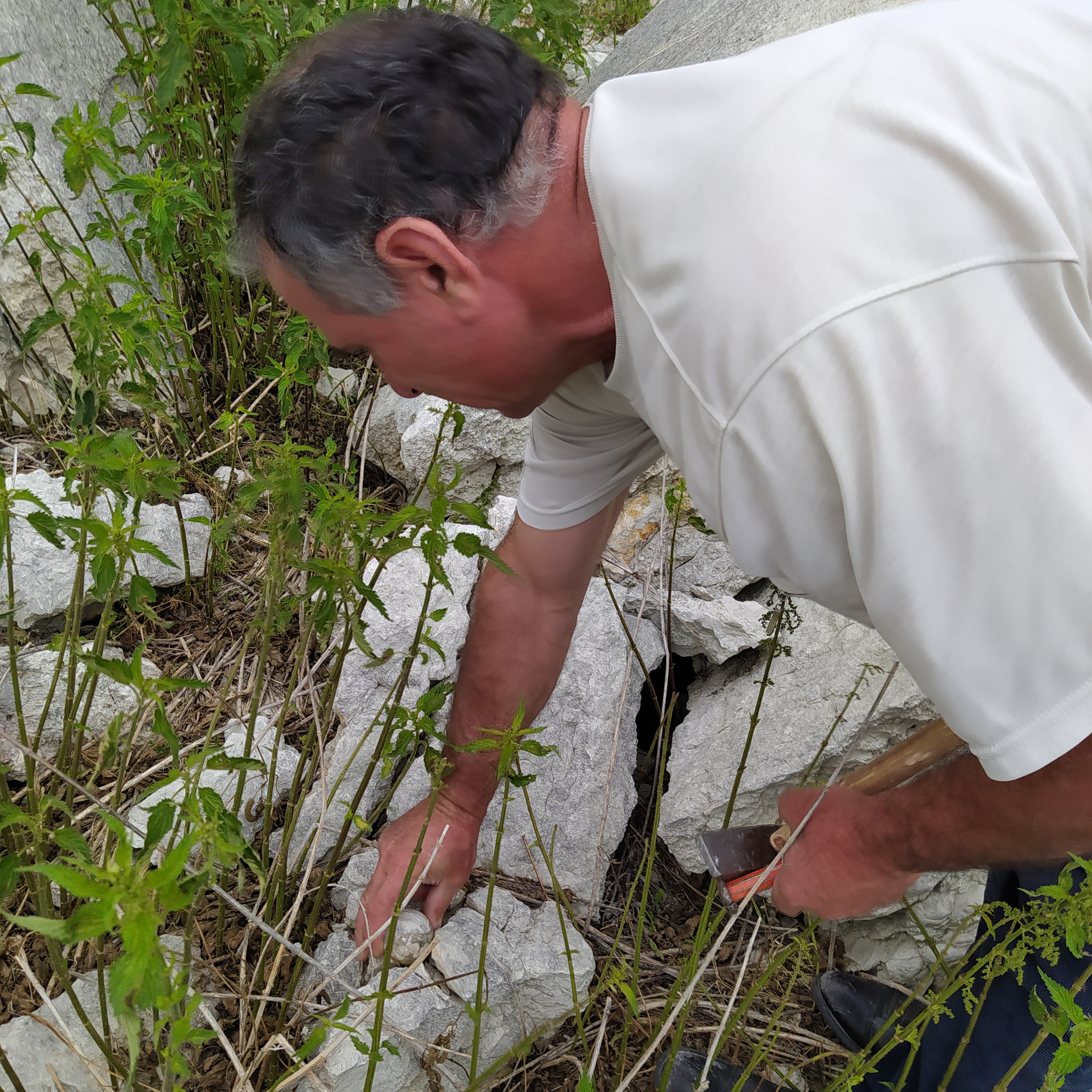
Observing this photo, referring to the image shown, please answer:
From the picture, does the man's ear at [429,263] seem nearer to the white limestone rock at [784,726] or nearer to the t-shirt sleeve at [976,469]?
the t-shirt sleeve at [976,469]

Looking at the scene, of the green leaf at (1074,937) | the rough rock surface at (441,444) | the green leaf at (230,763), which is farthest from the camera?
the rough rock surface at (441,444)

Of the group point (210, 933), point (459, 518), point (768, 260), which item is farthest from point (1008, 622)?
point (459, 518)

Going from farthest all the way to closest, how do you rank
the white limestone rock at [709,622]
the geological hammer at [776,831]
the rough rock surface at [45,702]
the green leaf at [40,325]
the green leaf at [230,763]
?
the white limestone rock at [709,622], the rough rock surface at [45,702], the green leaf at [40,325], the geological hammer at [776,831], the green leaf at [230,763]

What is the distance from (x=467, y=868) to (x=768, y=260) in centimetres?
141

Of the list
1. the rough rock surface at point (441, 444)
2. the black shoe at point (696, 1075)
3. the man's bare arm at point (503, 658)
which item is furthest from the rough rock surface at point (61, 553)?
the black shoe at point (696, 1075)

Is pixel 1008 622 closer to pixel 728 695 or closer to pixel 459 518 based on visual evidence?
pixel 728 695

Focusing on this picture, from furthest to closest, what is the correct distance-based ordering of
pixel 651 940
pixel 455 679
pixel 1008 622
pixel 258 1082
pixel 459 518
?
pixel 459 518, pixel 455 679, pixel 651 940, pixel 258 1082, pixel 1008 622

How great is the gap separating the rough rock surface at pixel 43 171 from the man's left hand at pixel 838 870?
2.32m

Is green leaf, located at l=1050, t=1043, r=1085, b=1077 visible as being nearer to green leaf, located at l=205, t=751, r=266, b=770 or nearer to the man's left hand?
the man's left hand

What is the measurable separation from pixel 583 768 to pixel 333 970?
0.77 metres

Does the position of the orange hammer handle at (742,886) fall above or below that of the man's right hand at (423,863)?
below

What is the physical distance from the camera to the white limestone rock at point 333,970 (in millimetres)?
1748

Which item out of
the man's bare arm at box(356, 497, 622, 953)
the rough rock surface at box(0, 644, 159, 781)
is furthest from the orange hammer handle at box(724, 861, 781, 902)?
the rough rock surface at box(0, 644, 159, 781)

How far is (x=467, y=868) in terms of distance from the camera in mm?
1982
